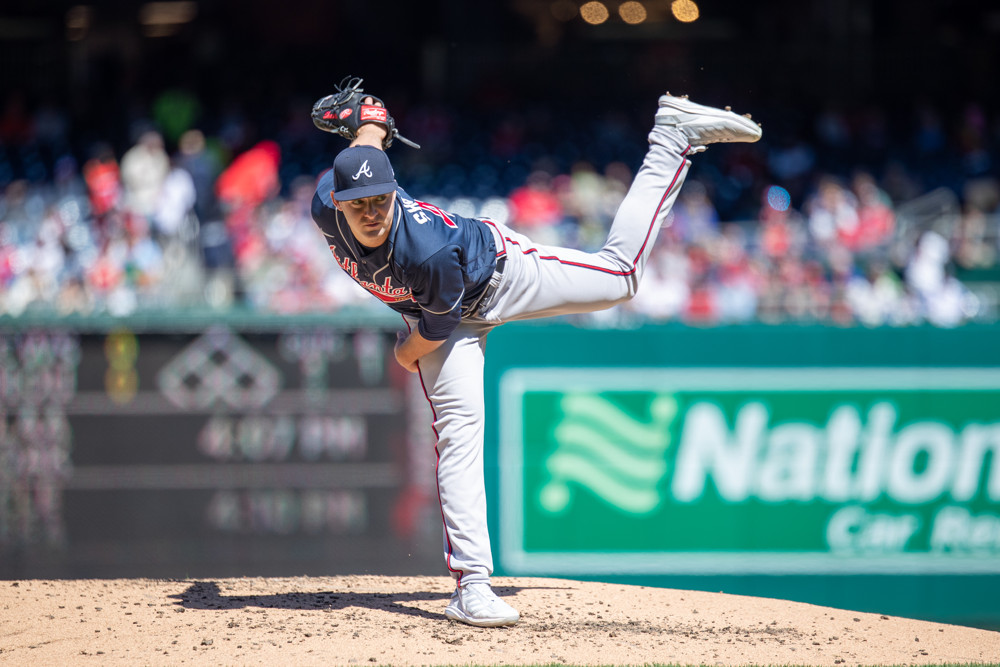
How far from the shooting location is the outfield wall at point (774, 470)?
5.61 metres

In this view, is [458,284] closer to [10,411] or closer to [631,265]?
[631,265]

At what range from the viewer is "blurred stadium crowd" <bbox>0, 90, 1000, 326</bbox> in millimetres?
8828

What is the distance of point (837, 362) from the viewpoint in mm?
5656

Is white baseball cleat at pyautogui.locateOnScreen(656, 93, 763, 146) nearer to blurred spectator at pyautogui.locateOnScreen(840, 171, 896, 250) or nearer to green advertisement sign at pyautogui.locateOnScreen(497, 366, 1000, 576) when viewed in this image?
green advertisement sign at pyautogui.locateOnScreen(497, 366, 1000, 576)

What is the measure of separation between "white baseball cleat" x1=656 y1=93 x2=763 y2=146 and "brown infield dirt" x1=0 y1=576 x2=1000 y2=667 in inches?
72.6

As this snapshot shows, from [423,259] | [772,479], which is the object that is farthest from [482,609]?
[772,479]

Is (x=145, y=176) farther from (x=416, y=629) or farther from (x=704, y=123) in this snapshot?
(x=416, y=629)

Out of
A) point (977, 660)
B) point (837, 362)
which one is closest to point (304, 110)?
point (837, 362)

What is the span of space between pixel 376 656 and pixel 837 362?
3177 millimetres

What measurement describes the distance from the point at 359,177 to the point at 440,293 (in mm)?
456

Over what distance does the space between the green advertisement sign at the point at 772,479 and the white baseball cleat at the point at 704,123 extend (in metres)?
1.81

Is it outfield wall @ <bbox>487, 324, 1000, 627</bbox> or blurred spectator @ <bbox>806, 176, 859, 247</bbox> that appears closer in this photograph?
outfield wall @ <bbox>487, 324, 1000, 627</bbox>

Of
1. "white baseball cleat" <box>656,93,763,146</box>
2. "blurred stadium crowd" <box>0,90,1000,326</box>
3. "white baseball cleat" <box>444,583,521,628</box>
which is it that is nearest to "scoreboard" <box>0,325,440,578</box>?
"blurred stadium crowd" <box>0,90,1000,326</box>

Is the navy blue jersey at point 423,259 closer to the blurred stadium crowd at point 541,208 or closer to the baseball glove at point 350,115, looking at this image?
the baseball glove at point 350,115
